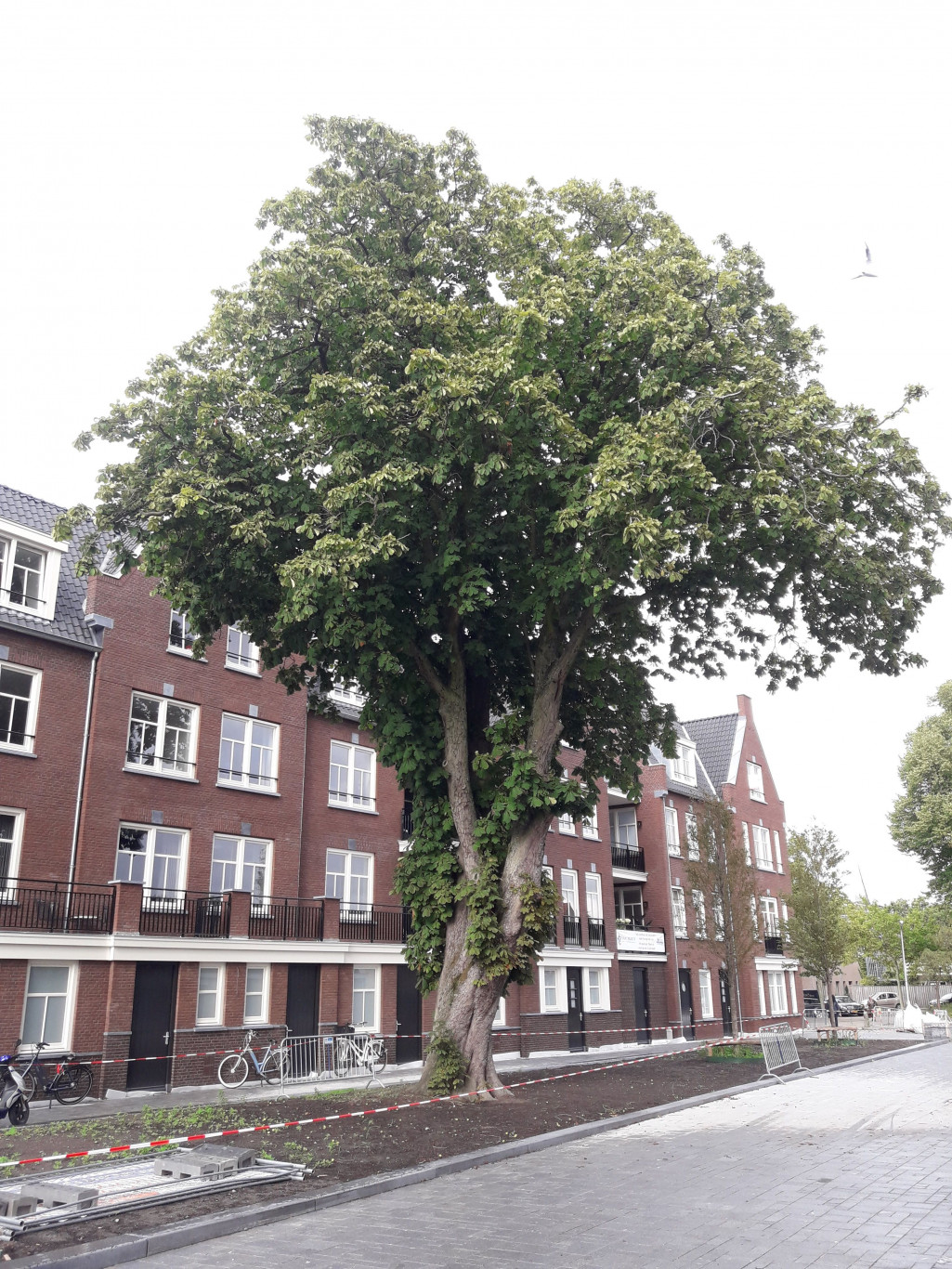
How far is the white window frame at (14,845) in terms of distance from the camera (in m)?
20.8

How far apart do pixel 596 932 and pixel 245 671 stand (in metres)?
17.6

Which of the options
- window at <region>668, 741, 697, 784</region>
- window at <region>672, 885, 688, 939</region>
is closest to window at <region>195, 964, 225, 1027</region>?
window at <region>672, 885, 688, 939</region>

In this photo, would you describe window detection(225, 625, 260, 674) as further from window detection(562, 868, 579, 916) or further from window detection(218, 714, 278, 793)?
window detection(562, 868, 579, 916)

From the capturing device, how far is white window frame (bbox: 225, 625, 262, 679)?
1056 inches

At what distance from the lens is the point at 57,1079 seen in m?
19.3

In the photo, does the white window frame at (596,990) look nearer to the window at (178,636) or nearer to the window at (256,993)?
the window at (256,993)

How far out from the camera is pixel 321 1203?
884 centimetres

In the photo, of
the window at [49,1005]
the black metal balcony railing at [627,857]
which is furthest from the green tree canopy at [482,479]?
the black metal balcony railing at [627,857]

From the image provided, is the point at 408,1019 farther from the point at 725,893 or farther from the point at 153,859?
the point at 725,893

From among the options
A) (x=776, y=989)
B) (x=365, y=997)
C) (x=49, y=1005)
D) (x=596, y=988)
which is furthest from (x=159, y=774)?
(x=776, y=989)

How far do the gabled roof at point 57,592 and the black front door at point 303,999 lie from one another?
9.84 meters

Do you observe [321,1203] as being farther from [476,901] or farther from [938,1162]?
[476,901]

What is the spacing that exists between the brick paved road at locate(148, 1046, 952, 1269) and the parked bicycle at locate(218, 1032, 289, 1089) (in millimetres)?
12324

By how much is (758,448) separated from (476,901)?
8399 millimetres
